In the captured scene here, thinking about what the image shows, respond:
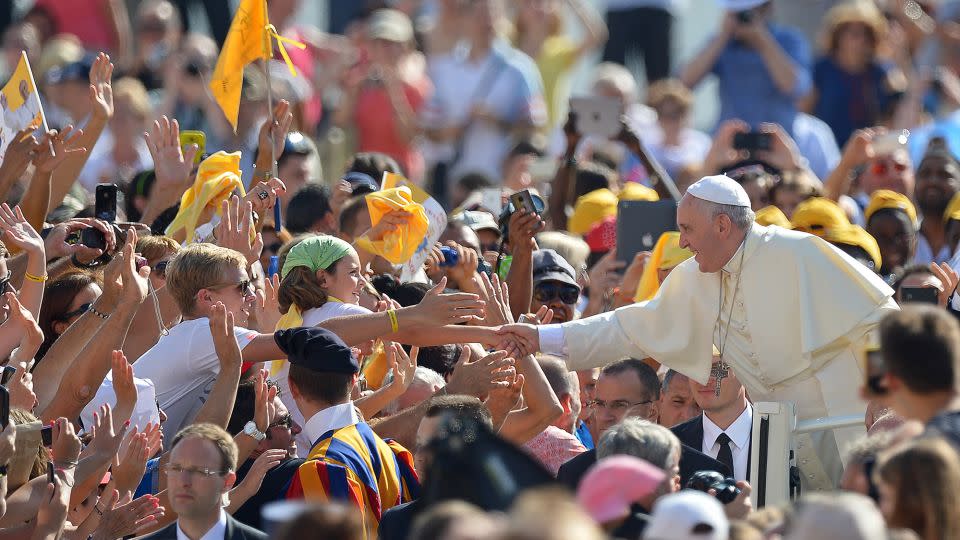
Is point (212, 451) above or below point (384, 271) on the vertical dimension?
above

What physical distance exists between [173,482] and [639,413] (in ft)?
8.07

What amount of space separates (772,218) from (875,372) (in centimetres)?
417

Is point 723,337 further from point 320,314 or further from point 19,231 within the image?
point 19,231

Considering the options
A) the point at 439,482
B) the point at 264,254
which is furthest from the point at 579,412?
the point at 439,482

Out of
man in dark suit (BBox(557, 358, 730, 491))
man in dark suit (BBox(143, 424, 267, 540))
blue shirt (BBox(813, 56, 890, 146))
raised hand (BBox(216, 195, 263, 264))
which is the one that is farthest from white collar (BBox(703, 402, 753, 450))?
blue shirt (BBox(813, 56, 890, 146))

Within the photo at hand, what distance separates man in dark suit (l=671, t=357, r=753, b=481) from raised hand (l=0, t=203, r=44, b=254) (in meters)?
2.80

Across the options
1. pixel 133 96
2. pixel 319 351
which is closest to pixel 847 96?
pixel 133 96

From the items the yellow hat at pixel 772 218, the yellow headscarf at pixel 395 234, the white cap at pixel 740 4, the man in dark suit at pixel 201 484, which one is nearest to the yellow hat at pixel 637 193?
the yellow hat at pixel 772 218

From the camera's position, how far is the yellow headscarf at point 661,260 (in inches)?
370

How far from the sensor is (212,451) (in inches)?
246

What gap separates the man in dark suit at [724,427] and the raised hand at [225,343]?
1942mm

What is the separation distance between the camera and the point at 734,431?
7848 millimetres

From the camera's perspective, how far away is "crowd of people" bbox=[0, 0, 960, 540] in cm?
557

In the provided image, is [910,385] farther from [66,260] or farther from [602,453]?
[66,260]
